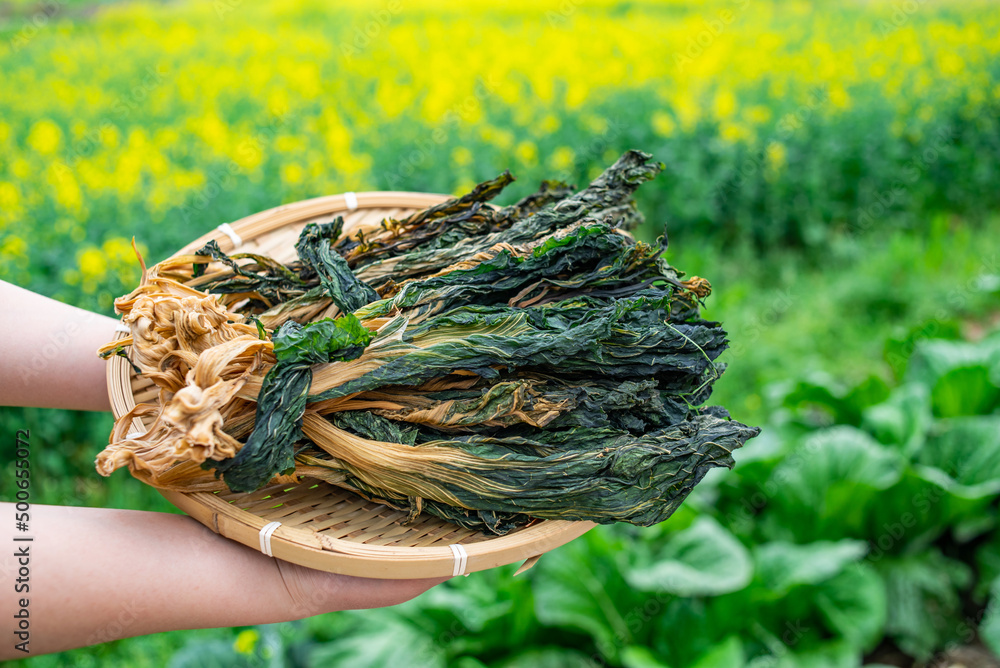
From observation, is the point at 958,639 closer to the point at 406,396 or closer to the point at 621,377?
the point at 621,377

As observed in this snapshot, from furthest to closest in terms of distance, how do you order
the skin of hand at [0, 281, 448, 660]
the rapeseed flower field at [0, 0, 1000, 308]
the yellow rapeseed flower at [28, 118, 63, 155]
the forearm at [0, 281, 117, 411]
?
1. the yellow rapeseed flower at [28, 118, 63, 155]
2. the rapeseed flower field at [0, 0, 1000, 308]
3. the forearm at [0, 281, 117, 411]
4. the skin of hand at [0, 281, 448, 660]

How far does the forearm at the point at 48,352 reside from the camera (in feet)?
5.52

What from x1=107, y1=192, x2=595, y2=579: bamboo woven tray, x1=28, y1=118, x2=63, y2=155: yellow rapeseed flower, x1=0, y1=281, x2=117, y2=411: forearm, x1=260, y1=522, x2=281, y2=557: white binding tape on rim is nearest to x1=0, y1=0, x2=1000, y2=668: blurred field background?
x1=28, y1=118, x2=63, y2=155: yellow rapeseed flower

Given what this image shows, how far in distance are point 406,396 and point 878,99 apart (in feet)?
16.2

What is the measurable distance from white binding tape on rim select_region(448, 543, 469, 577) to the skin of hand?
0.12 meters

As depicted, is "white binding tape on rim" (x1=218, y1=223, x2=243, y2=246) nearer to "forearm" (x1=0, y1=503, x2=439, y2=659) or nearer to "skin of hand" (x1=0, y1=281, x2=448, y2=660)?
"skin of hand" (x1=0, y1=281, x2=448, y2=660)

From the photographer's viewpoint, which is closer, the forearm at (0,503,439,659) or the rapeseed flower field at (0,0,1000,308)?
the forearm at (0,503,439,659)

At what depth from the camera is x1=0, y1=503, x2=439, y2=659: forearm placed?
1332 millimetres

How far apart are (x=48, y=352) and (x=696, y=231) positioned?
4.00 metres

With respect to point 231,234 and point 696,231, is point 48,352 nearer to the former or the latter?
point 231,234

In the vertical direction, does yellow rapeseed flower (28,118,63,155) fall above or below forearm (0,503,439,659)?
above

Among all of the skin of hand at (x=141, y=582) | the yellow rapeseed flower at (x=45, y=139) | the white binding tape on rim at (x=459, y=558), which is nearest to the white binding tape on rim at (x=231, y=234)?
the skin of hand at (x=141, y=582)

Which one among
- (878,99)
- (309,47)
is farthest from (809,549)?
(309,47)

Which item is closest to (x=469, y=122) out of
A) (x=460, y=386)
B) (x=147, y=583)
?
(x=460, y=386)
